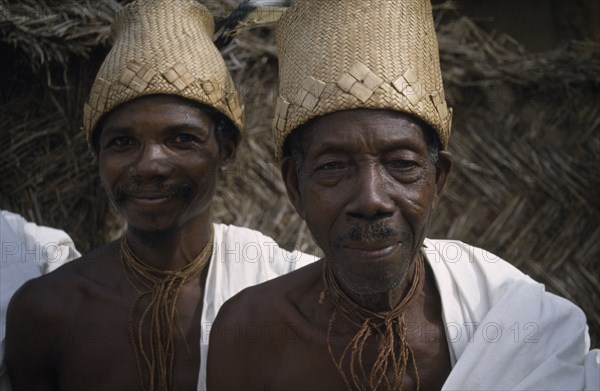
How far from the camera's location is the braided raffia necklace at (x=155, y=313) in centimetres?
268

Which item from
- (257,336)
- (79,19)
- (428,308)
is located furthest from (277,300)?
(79,19)

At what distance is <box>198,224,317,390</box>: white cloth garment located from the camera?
2785mm

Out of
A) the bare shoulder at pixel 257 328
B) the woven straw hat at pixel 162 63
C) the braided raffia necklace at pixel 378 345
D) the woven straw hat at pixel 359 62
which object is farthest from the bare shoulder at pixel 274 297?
the woven straw hat at pixel 162 63

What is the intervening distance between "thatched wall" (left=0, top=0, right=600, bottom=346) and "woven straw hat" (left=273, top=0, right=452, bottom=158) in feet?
5.88

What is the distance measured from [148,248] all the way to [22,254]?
2.53 ft

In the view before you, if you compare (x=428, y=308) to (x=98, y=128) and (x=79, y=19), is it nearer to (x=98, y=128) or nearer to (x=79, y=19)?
(x=98, y=128)

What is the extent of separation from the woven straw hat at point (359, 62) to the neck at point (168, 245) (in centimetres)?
75

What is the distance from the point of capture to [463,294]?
2340 millimetres

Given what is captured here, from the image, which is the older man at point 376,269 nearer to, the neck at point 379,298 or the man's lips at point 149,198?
the neck at point 379,298

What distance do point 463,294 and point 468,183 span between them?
2.17 meters

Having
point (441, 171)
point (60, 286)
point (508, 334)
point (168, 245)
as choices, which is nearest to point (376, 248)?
point (441, 171)

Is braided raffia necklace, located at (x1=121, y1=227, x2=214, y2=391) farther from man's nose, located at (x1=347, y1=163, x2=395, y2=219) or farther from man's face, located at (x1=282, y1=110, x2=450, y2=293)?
man's nose, located at (x1=347, y1=163, x2=395, y2=219)

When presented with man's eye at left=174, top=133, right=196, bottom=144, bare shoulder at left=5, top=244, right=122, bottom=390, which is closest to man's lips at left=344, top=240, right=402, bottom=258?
man's eye at left=174, top=133, right=196, bottom=144

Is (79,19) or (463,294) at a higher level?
(79,19)
